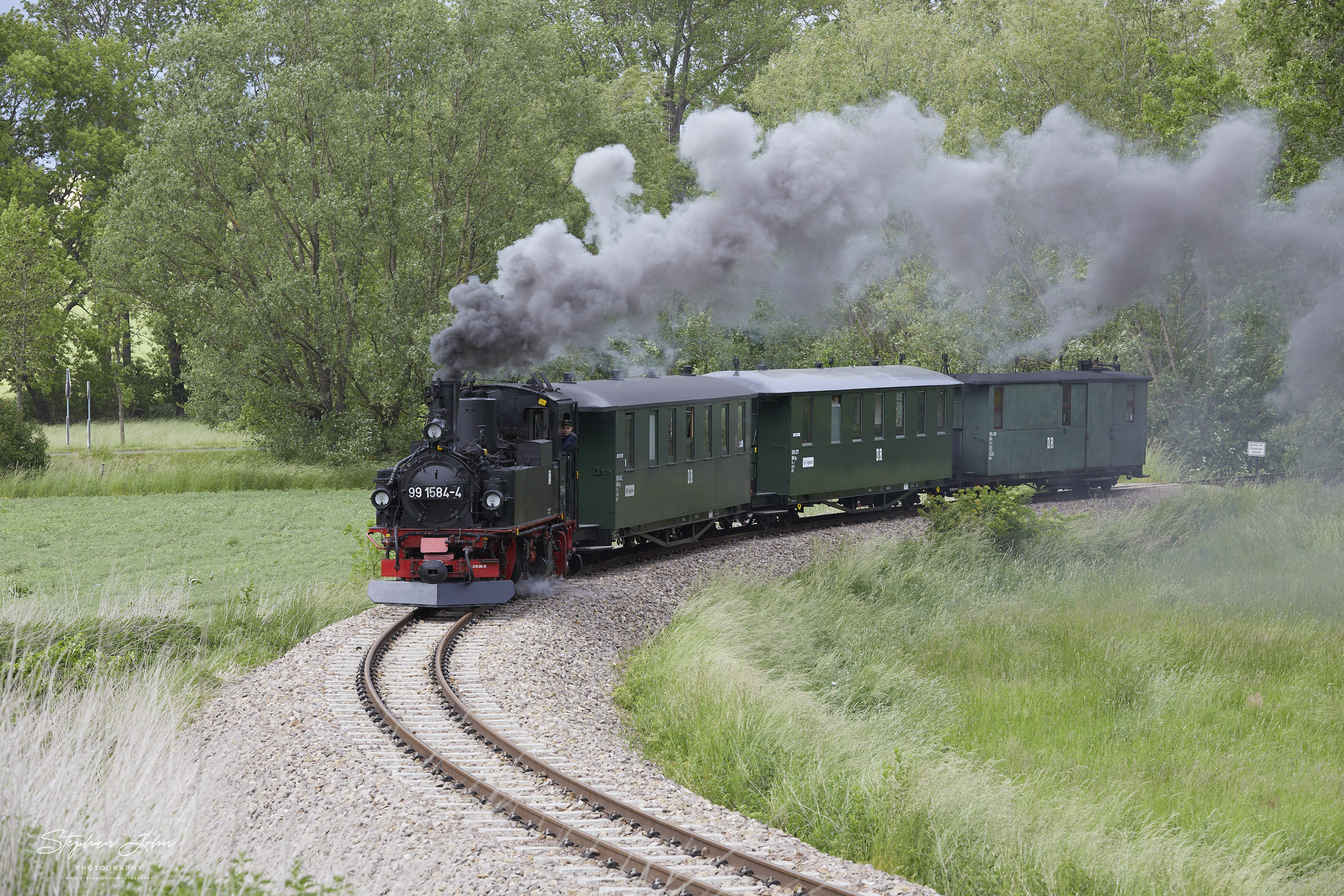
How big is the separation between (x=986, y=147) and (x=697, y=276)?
12.4 meters

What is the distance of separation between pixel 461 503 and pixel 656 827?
21.4ft

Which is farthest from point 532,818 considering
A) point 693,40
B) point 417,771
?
point 693,40

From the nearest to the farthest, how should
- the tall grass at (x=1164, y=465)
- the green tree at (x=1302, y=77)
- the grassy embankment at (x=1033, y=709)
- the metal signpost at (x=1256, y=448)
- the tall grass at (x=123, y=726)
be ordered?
the tall grass at (x=123, y=726) → the grassy embankment at (x=1033, y=709) → the green tree at (x=1302, y=77) → the metal signpost at (x=1256, y=448) → the tall grass at (x=1164, y=465)

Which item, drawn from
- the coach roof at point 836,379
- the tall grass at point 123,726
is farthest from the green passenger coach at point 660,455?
the tall grass at point 123,726

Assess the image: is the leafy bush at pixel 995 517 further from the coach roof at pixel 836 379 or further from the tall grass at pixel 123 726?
the tall grass at pixel 123 726

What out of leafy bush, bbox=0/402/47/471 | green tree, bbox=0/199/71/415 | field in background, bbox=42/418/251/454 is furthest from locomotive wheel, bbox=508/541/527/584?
green tree, bbox=0/199/71/415

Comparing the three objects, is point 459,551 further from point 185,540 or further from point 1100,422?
point 1100,422

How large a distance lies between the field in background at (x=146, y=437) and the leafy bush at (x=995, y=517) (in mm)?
22350

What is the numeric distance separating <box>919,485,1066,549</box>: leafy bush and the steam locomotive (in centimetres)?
188

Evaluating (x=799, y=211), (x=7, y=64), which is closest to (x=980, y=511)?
(x=799, y=211)

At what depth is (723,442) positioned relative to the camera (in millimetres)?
19234

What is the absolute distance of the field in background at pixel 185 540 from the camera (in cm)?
1823

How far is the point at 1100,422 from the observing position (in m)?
25.8
